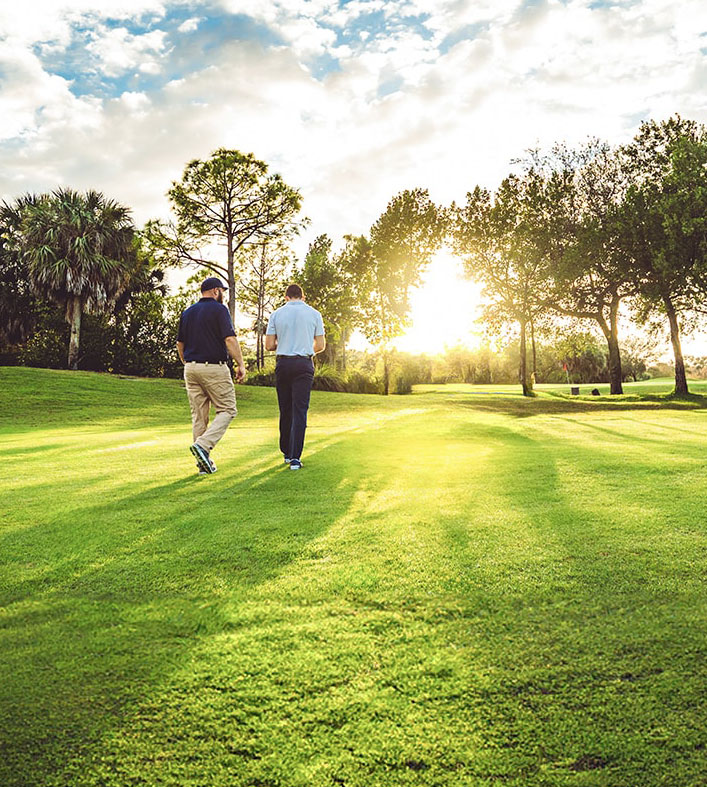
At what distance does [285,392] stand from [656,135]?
30.6 m

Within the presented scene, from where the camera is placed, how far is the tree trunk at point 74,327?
32562mm

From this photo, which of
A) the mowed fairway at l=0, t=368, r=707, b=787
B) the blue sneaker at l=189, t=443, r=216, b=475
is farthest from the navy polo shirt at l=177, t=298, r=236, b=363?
the mowed fairway at l=0, t=368, r=707, b=787

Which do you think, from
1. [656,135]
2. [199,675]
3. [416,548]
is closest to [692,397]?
[656,135]

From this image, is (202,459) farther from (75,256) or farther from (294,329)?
(75,256)

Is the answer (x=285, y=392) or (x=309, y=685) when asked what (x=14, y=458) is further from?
(x=309, y=685)

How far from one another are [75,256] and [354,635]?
3593 centimetres

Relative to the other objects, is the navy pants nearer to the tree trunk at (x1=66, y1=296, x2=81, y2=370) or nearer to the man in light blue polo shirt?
the man in light blue polo shirt

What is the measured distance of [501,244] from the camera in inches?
1328

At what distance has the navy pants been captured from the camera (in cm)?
700

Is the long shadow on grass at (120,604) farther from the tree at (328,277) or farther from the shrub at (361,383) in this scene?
the tree at (328,277)

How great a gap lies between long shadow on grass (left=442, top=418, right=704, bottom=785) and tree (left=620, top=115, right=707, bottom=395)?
25.5 m

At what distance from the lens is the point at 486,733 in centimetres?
174

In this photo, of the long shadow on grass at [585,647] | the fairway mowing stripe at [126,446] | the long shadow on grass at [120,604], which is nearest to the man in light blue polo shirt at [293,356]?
the long shadow on grass at [120,604]

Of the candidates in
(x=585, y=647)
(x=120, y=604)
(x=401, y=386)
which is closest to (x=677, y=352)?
(x=401, y=386)
